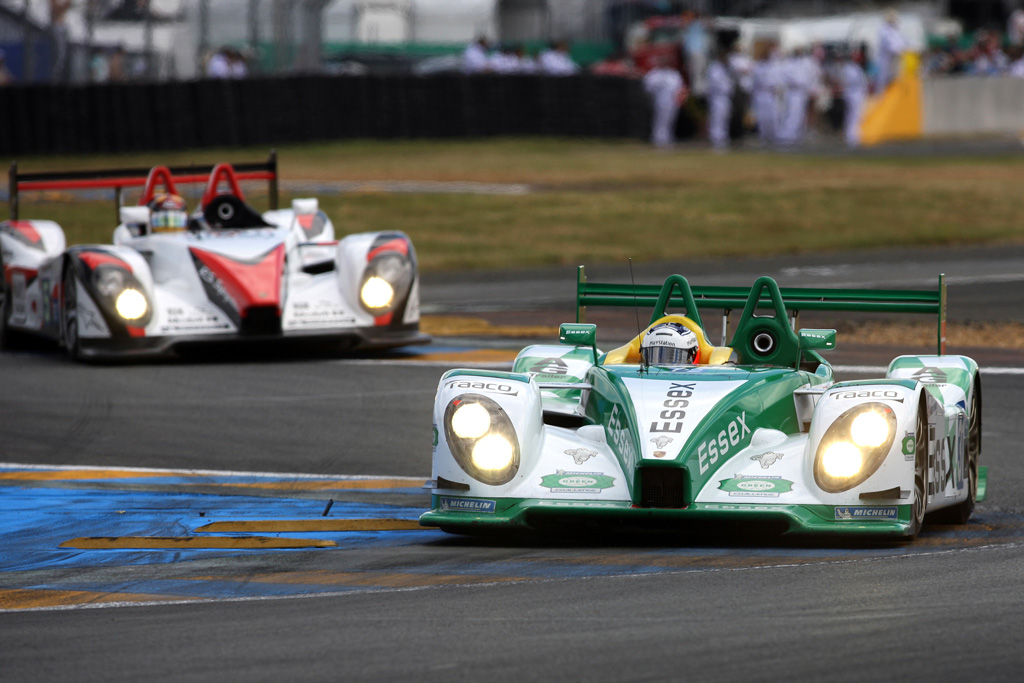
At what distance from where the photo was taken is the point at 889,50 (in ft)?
128

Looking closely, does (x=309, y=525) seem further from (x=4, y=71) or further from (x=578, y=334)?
(x=4, y=71)

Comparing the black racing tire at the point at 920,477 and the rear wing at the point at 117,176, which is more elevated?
the rear wing at the point at 117,176

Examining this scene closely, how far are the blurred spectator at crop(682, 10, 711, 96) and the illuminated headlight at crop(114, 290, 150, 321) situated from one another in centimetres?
3161

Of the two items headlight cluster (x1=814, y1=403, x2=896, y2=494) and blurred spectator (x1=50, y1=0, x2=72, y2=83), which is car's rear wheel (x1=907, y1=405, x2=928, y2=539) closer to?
headlight cluster (x1=814, y1=403, x2=896, y2=494)

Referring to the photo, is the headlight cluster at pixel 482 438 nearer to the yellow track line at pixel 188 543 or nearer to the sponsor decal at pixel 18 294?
the yellow track line at pixel 188 543

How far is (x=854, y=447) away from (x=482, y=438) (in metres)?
1.45

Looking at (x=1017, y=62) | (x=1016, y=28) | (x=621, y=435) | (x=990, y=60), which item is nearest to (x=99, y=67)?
(x=1017, y=62)

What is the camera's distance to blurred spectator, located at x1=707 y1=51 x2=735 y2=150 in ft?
130

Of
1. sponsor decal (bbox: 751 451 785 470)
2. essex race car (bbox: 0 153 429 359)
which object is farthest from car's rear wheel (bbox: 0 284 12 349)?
sponsor decal (bbox: 751 451 785 470)

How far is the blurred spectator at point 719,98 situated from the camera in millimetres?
39594

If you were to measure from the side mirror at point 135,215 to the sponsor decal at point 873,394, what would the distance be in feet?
27.4

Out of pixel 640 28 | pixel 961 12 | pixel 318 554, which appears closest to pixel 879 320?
pixel 318 554

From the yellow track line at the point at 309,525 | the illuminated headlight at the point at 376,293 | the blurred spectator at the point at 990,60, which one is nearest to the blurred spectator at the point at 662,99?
the blurred spectator at the point at 990,60

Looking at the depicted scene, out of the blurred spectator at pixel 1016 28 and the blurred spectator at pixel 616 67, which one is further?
the blurred spectator at pixel 1016 28
